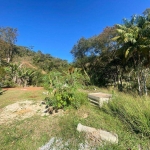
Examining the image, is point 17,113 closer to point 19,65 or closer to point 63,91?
point 63,91

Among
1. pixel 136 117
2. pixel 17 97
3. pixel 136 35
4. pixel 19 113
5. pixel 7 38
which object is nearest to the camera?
pixel 136 117

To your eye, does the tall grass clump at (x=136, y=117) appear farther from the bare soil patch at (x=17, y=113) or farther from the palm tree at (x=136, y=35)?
the palm tree at (x=136, y=35)

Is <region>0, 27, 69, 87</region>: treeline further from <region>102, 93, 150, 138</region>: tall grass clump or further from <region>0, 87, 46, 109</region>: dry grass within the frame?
<region>102, 93, 150, 138</region>: tall grass clump

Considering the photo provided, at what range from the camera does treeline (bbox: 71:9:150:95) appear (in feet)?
32.9

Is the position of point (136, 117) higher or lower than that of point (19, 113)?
higher

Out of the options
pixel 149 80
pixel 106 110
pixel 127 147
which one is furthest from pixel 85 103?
pixel 149 80

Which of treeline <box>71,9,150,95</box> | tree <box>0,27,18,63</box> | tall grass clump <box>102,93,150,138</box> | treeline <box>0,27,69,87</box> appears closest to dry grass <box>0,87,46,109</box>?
treeline <box>0,27,69,87</box>

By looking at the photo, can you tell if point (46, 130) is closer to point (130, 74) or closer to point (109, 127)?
point (109, 127)

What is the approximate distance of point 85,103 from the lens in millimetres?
5168

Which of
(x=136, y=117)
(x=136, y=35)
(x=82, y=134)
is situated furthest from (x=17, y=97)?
(x=136, y=35)

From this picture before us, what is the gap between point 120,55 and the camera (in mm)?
14102

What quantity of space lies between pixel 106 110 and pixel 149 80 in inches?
512

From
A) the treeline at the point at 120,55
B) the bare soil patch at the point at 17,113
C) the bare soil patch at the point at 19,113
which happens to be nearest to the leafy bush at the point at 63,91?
the bare soil patch at the point at 19,113

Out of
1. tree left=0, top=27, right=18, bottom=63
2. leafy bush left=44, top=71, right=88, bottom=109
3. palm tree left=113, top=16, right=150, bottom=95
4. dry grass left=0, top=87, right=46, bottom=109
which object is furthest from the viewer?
tree left=0, top=27, right=18, bottom=63
